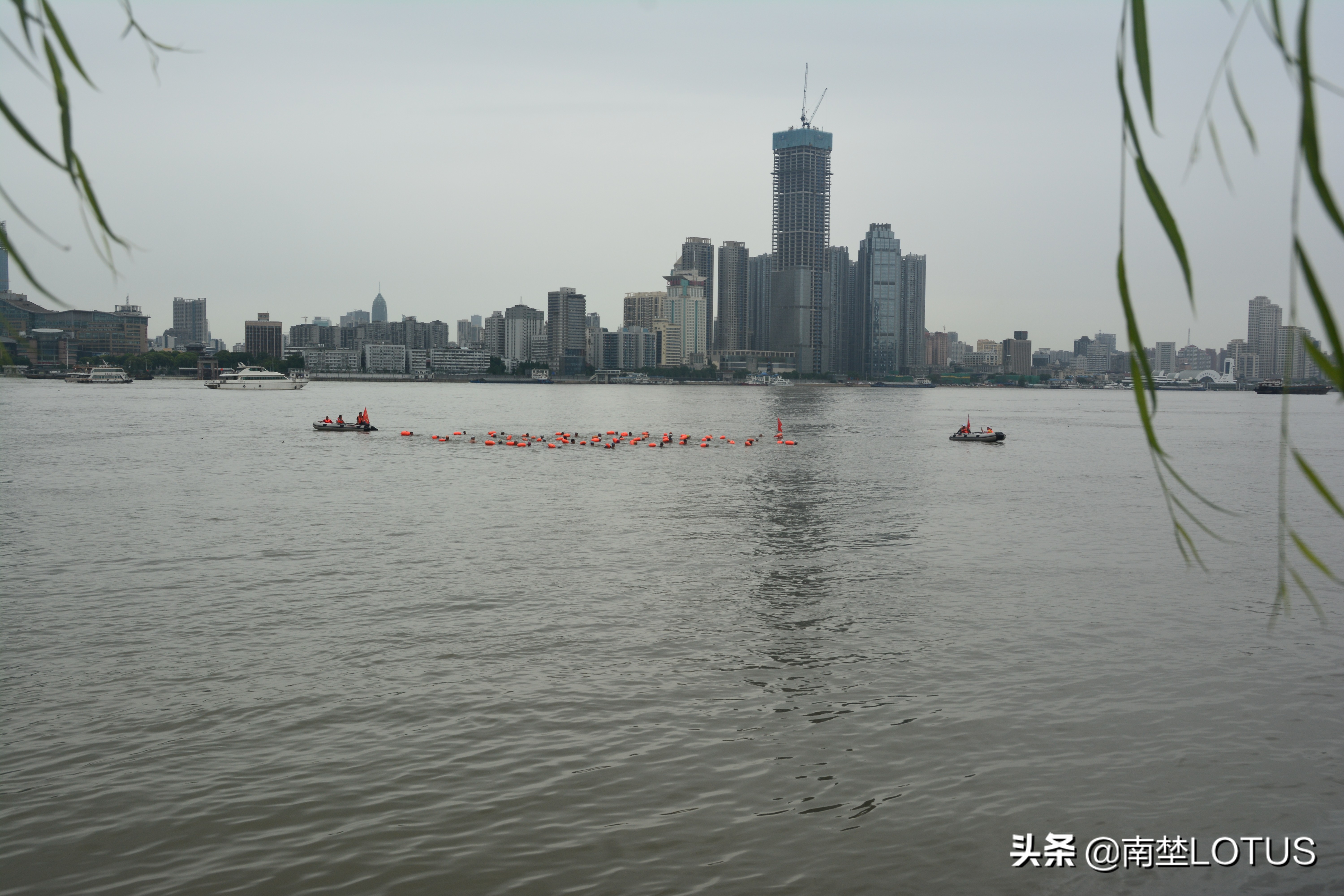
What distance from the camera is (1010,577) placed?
32.7 m

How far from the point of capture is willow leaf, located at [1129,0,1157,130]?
10.5 ft

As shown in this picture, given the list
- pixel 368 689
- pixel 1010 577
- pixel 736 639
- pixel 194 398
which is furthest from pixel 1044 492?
pixel 194 398

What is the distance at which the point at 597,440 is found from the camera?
94.6m

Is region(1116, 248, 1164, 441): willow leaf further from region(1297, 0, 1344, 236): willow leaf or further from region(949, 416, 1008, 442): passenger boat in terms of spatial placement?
region(949, 416, 1008, 442): passenger boat

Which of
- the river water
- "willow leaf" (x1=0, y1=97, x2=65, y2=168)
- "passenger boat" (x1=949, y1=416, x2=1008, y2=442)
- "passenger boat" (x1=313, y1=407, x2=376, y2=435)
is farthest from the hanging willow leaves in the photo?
"passenger boat" (x1=313, y1=407, x2=376, y2=435)

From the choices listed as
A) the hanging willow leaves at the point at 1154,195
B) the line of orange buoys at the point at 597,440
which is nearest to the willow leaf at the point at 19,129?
the hanging willow leaves at the point at 1154,195

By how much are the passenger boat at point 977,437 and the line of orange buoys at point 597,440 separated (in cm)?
1629

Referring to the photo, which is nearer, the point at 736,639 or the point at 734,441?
the point at 736,639

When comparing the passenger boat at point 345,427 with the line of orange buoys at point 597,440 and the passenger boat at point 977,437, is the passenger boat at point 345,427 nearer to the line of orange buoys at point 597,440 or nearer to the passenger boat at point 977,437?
the line of orange buoys at point 597,440

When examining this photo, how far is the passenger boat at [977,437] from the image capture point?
9575cm

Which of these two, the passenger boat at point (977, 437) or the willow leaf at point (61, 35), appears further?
the passenger boat at point (977, 437)

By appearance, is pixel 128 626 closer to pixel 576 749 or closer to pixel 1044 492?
pixel 576 749

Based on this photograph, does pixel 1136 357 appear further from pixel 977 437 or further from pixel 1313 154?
pixel 977 437

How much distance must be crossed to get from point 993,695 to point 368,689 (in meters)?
12.9
